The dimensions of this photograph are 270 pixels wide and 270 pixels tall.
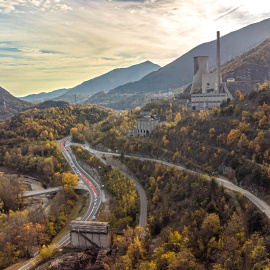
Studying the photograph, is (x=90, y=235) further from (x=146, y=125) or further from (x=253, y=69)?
(x=253, y=69)

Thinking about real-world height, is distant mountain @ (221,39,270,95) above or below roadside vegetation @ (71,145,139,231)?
above

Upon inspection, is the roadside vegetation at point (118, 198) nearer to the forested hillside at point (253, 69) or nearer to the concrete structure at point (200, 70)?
the concrete structure at point (200, 70)

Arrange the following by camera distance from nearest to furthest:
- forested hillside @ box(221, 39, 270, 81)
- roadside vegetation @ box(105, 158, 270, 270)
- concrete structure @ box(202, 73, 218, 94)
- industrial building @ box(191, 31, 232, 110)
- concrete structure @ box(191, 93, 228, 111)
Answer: roadside vegetation @ box(105, 158, 270, 270)
concrete structure @ box(191, 93, 228, 111)
industrial building @ box(191, 31, 232, 110)
concrete structure @ box(202, 73, 218, 94)
forested hillside @ box(221, 39, 270, 81)

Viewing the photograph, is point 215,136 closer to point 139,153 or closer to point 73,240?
point 139,153

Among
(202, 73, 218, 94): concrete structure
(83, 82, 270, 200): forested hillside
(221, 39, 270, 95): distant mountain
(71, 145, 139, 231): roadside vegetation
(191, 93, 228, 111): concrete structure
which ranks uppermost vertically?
(221, 39, 270, 95): distant mountain

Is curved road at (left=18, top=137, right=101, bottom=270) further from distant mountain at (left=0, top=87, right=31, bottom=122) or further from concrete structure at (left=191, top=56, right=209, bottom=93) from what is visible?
distant mountain at (left=0, top=87, right=31, bottom=122)

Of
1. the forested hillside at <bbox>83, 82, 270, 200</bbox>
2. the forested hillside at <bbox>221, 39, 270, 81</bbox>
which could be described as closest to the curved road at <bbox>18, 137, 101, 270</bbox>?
the forested hillside at <bbox>83, 82, 270, 200</bbox>

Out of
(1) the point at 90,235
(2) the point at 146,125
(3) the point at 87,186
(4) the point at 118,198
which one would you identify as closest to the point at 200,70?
(2) the point at 146,125
